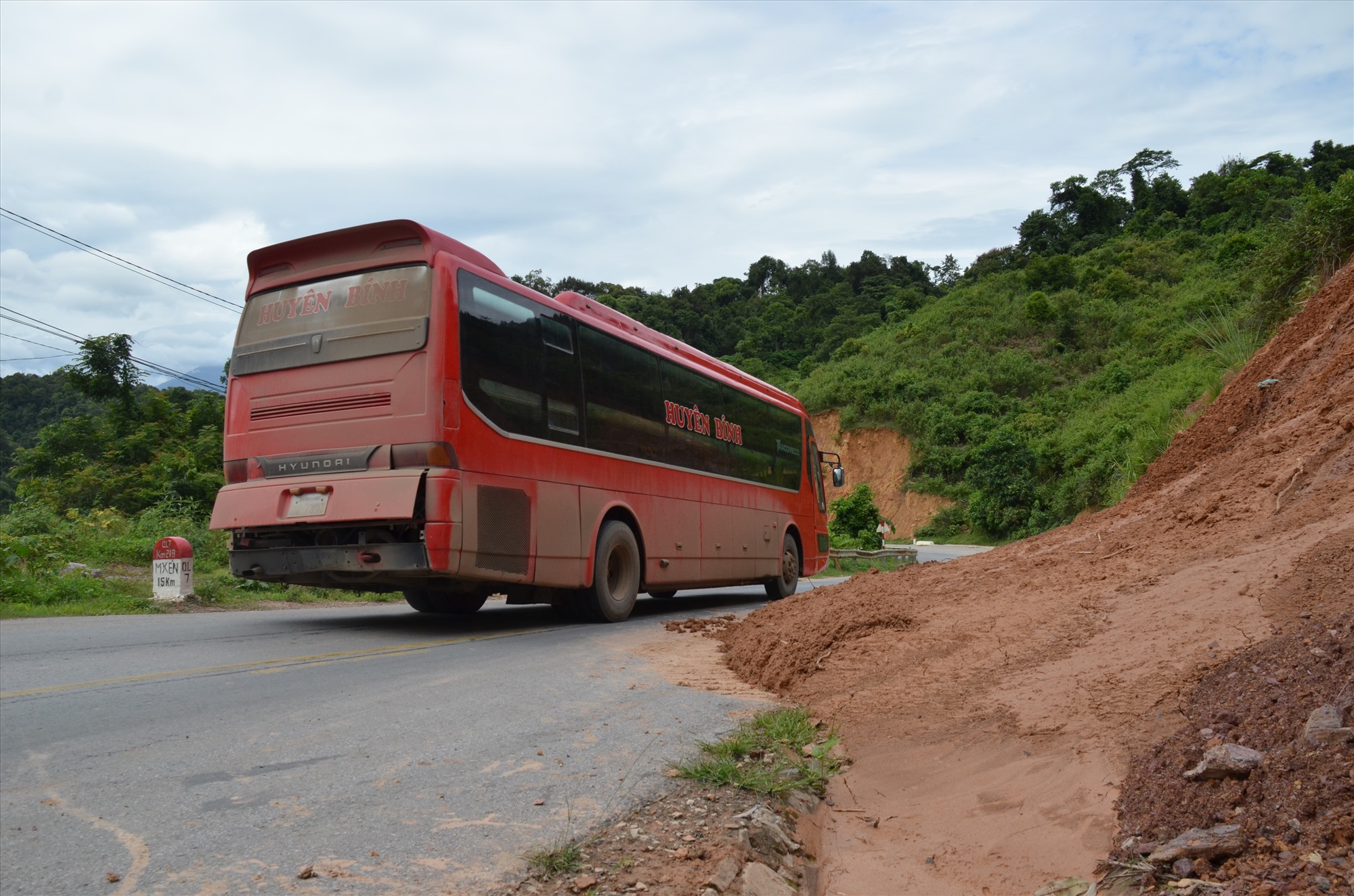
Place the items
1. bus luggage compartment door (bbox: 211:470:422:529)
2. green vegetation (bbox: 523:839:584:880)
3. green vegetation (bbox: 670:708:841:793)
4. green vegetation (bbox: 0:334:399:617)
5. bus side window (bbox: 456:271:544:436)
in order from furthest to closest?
green vegetation (bbox: 0:334:399:617)
bus side window (bbox: 456:271:544:436)
bus luggage compartment door (bbox: 211:470:422:529)
green vegetation (bbox: 670:708:841:793)
green vegetation (bbox: 523:839:584:880)

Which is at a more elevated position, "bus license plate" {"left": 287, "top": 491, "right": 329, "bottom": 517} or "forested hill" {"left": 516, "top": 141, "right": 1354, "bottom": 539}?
"forested hill" {"left": 516, "top": 141, "right": 1354, "bottom": 539}

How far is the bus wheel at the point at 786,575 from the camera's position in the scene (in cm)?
1589

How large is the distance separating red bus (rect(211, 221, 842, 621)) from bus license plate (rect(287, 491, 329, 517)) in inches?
0.5

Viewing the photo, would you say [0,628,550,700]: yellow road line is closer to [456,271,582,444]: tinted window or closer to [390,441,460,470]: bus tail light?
[390,441,460,470]: bus tail light

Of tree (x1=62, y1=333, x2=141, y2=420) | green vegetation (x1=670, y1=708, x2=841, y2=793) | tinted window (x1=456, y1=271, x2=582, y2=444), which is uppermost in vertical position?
tree (x1=62, y1=333, x2=141, y2=420)

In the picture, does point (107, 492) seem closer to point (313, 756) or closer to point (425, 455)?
point (425, 455)

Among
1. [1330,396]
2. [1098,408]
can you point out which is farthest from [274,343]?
[1098,408]

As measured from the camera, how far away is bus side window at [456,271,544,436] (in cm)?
842

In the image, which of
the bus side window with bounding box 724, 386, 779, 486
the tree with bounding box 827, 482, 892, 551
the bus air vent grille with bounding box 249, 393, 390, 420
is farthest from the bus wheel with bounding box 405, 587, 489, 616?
the tree with bounding box 827, 482, 892, 551

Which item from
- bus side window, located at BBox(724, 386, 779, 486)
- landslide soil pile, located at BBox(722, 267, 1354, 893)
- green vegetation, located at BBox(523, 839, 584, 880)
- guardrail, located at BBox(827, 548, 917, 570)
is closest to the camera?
green vegetation, located at BBox(523, 839, 584, 880)

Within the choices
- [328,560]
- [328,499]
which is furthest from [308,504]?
[328,560]

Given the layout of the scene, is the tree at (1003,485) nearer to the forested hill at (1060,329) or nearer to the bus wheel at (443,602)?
the forested hill at (1060,329)

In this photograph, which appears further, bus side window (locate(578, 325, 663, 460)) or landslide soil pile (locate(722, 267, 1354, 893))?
bus side window (locate(578, 325, 663, 460))

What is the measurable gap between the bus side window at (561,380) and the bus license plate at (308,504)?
2.25 metres
